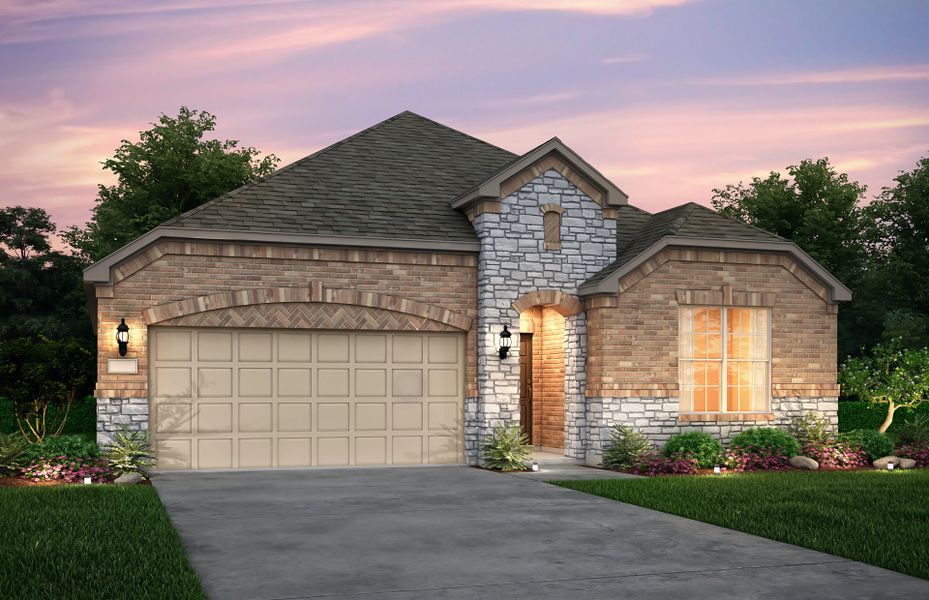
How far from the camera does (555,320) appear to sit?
2091cm

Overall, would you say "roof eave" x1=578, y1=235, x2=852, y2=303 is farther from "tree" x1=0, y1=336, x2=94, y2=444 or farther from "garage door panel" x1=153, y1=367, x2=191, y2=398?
"tree" x1=0, y1=336, x2=94, y2=444

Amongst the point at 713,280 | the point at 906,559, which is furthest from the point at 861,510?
the point at 713,280

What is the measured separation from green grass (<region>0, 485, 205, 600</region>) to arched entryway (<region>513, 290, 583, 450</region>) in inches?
384

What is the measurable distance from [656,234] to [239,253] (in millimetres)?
8358

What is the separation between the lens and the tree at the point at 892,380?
21.7m

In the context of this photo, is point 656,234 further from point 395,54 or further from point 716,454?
point 395,54

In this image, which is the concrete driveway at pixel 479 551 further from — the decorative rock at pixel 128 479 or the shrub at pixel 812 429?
the shrub at pixel 812 429

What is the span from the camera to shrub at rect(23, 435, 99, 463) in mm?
15883

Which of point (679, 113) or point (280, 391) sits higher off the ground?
point (679, 113)

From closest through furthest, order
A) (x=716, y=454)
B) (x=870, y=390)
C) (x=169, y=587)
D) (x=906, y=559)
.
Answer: (x=169, y=587)
(x=906, y=559)
(x=716, y=454)
(x=870, y=390)

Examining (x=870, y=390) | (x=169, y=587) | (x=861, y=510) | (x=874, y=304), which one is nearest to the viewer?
(x=169, y=587)

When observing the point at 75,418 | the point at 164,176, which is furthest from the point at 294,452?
the point at 164,176

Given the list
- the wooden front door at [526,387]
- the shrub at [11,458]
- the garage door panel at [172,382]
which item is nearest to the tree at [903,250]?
the wooden front door at [526,387]

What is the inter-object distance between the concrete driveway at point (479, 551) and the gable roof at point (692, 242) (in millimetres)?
5713
